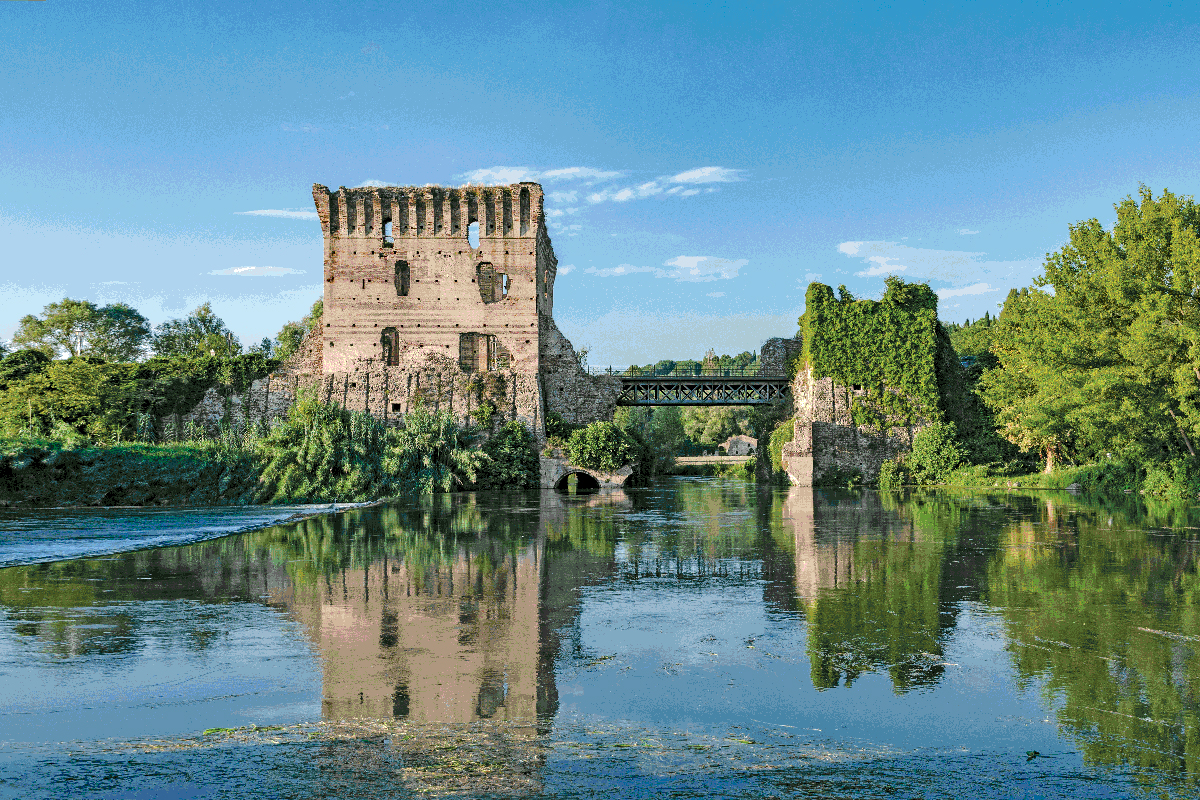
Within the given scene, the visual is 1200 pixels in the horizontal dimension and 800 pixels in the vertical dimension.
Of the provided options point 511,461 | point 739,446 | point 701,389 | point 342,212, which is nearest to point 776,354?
point 701,389

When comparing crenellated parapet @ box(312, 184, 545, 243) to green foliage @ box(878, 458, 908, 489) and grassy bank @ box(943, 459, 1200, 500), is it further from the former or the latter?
grassy bank @ box(943, 459, 1200, 500)

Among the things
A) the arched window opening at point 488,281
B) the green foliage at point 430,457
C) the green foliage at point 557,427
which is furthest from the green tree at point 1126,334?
the arched window opening at point 488,281

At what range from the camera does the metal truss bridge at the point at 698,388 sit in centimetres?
3919

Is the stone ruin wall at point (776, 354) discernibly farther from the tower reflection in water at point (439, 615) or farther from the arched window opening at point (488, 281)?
the tower reflection in water at point (439, 615)

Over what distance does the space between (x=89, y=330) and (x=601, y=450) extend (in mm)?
39988

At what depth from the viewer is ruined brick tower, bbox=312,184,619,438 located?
1464 inches

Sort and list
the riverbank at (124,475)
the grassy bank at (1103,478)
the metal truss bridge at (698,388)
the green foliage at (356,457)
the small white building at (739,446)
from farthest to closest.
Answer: the small white building at (739,446), the metal truss bridge at (698,388), the green foliage at (356,457), the riverbank at (124,475), the grassy bank at (1103,478)

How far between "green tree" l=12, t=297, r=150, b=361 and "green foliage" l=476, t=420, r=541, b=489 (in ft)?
93.6

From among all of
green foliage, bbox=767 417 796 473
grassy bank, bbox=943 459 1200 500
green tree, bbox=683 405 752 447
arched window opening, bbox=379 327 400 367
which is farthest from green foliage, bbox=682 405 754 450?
grassy bank, bbox=943 459 1200 500

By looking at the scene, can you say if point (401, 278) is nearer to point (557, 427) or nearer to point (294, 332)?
point (557, 427)

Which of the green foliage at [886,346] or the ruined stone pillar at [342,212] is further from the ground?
the ruined stone pillar at [342,212]

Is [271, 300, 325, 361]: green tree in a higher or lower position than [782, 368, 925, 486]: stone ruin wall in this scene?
higher

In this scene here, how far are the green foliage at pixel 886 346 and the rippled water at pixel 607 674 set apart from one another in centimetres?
2162

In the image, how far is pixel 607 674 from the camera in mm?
6148
